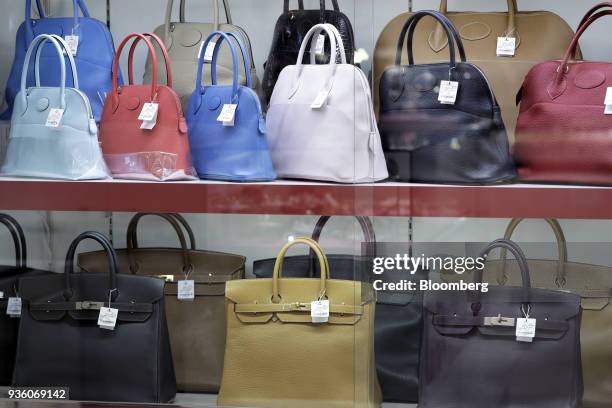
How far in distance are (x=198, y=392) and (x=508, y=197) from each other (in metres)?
1.17

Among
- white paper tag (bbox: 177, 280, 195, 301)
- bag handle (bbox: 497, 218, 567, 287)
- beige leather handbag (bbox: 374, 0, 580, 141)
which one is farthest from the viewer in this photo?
white paper tag (bbox: 177, 280, 195, 301)

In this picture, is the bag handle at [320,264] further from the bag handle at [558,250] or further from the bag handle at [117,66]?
the bag handle at [117,66]

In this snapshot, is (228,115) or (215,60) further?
(215,60)

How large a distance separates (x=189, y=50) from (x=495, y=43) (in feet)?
3.29

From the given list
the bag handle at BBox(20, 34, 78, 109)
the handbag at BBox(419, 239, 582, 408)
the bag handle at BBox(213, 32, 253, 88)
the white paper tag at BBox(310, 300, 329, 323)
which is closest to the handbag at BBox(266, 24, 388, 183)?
the bag handle at BBox(213, 32, 253, 88)

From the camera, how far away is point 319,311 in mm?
2473

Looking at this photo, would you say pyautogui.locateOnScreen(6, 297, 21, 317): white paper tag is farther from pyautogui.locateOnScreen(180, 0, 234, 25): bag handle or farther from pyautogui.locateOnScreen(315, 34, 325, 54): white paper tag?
pyautogui.locateOnScreen(315, 34, 325, 54): white paper tag

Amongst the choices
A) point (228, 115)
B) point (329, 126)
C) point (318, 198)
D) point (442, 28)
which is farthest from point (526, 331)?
point (228, 115)

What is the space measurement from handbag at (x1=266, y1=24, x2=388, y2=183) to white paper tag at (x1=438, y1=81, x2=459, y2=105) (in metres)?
0.22

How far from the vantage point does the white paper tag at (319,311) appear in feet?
Answer: 8.11

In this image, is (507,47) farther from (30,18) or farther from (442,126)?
(30,18)

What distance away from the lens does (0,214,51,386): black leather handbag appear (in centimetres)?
265

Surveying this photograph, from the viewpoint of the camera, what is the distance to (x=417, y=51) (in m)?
2.65

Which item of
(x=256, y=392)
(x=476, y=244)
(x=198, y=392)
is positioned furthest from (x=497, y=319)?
(x=198, y=392)
